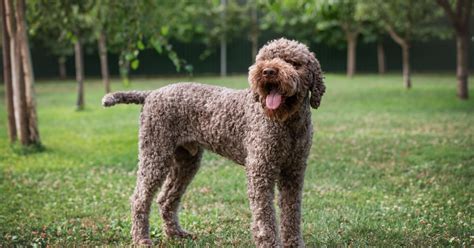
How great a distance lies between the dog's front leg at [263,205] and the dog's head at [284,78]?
0.46 m

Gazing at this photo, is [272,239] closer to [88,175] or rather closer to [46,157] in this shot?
[88,175]

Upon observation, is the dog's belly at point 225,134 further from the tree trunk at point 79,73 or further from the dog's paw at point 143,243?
the tree trunk at point 79,73

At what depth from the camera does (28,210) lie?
6.31 m

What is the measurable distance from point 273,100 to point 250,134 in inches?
22.6

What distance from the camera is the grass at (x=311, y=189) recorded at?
5230 millimetres

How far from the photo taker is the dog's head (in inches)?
152

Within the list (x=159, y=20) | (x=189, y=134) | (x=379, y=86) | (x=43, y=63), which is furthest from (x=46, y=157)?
(x=43, y=63)

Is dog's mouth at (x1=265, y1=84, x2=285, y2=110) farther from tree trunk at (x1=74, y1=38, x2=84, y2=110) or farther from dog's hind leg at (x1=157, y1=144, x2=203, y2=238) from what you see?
tree trunk at (x1=74, y1=38, x2=84, y2=110)

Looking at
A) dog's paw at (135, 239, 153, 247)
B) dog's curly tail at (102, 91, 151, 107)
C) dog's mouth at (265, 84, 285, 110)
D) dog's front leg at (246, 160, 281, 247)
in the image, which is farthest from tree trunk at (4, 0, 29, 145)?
dog's mouth at (265, 84, 285, 110)

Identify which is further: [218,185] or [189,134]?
[218,185]

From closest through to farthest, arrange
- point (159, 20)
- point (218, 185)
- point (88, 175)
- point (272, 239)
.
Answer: point (272, 239) < point (218, 185) < point (88, 175) < point (159, 20)

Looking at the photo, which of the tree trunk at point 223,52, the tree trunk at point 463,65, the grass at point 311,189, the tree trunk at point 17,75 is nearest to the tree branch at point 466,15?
the tree trunk at point 463,65

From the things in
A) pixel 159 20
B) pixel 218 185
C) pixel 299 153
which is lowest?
pixel 218 185

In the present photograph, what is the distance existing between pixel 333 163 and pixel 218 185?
6.56ft
